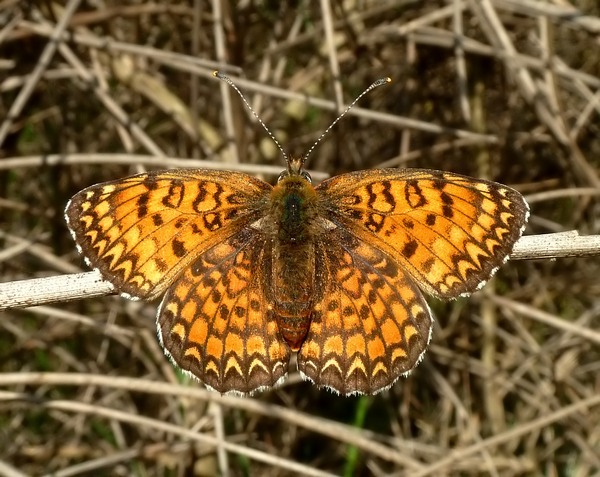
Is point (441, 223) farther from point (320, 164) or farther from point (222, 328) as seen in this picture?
point (320, 164)

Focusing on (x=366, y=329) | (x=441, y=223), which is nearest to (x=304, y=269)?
(x=366, y=329)

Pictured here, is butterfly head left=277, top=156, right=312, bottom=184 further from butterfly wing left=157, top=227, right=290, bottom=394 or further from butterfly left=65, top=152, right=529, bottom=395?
butterfly wing left=157, top=227, right=290, bottom=394

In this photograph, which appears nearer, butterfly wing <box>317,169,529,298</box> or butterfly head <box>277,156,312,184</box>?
butterfly wing <box>317,169,529,298</box>

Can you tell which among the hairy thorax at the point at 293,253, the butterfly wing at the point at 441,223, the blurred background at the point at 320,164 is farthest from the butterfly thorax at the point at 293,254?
the blurred background at the point at 320,164

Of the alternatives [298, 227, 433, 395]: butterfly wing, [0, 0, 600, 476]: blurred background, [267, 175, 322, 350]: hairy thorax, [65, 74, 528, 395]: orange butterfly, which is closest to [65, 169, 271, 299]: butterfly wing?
[65, 74, 528, 395]: orange butterfly

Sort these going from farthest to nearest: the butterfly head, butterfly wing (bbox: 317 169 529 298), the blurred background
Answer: the blurred background, the butterfly head, butterfly wing (bbox: 317 169 529 298)

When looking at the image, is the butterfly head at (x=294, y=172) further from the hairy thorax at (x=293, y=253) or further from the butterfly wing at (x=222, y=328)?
the butterfly wing at (x=222, y=328)
